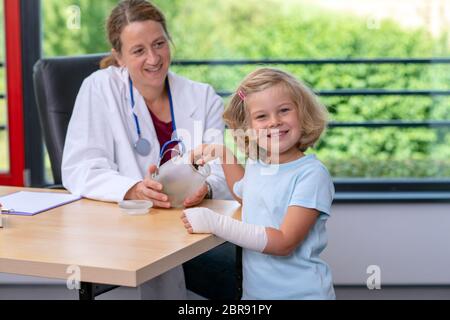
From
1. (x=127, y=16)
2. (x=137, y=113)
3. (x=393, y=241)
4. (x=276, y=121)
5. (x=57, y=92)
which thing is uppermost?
(x=127, y=16)

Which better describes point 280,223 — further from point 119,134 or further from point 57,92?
point 57,92

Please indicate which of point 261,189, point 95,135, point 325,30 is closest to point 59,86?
point 95,135

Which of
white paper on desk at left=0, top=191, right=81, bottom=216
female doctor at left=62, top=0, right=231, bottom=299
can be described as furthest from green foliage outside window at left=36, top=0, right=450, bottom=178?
white paper on desk at left=0, top=191, right=81, bottom=216

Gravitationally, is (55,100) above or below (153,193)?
above

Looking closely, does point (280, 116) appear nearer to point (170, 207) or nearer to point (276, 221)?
point (276, 221)

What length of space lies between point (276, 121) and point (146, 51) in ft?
2.04

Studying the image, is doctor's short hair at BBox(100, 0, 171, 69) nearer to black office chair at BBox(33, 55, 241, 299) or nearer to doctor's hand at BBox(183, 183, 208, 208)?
black office chair at BBox(33, 55, 241, 299)

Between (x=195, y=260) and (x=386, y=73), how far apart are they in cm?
136

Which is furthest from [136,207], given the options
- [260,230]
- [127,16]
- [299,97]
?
[127,16]

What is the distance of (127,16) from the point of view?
91.1 inches

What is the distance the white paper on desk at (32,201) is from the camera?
1965mm

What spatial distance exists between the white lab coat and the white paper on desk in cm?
6

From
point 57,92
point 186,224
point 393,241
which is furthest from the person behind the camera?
point 393,241

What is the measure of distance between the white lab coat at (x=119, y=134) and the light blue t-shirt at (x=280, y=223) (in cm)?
35
